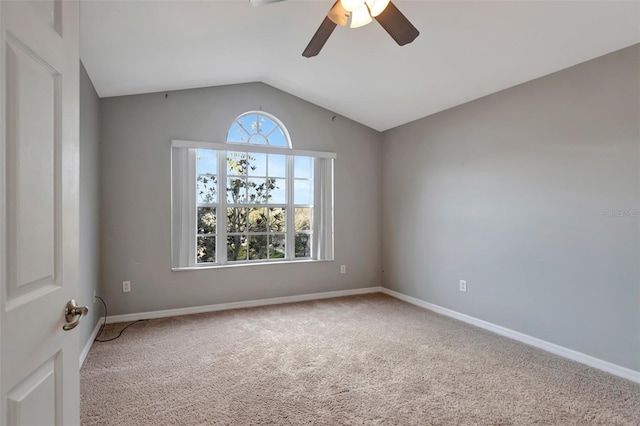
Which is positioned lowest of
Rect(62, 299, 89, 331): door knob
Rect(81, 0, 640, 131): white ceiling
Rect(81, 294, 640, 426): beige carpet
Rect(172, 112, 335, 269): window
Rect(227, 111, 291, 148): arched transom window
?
Rect(81, 294, 640, 426): beige carpet

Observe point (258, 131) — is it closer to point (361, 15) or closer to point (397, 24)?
point (361, 15)

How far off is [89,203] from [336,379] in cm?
258

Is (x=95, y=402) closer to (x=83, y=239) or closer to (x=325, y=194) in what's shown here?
(x=83, y=239)

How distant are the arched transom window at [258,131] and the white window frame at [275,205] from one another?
13 cm

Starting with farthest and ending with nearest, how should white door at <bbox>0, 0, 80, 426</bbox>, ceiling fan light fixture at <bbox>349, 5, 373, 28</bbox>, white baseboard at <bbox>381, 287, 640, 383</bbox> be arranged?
white baseboard at <bbox>381, 287, 640, 383</bbox>
ceiling fan light fixture at <bbox>349, 5, 373, 28</bbox>
white door at <bbox>0, 0, 80, 426</bbox>

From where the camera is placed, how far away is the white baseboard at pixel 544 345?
2.41 m

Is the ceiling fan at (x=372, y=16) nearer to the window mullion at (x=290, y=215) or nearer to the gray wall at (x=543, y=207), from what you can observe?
the gray wall at (x=543, y=207)

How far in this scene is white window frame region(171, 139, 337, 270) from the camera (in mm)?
3807

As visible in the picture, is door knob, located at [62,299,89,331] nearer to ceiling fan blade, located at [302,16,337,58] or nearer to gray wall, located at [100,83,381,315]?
ceiling fan blade, located at [302,16,337,58]

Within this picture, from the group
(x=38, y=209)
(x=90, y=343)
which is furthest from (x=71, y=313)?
(x=90, y=343)

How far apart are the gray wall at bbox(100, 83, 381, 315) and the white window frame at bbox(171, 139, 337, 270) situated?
9 cm

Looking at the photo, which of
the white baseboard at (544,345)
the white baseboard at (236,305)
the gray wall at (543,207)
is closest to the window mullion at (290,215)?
the white baseboard at (236,305)

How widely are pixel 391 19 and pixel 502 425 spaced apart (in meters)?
2.37

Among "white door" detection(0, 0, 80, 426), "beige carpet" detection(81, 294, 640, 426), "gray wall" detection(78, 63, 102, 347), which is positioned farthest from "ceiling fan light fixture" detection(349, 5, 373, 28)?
"beige carpet" detection(81, 294, 640, 426)
